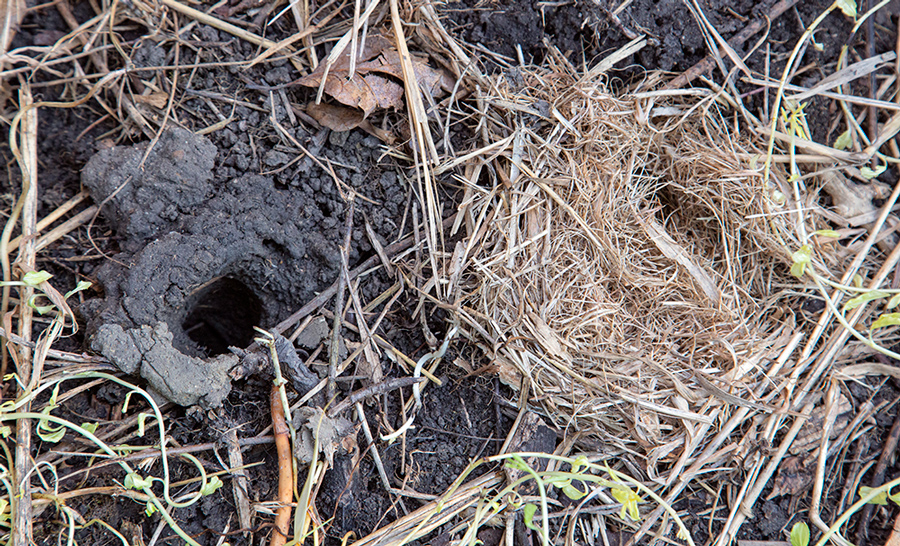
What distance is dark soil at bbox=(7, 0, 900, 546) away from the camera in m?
1.79

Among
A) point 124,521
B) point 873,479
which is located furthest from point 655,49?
point 124,521

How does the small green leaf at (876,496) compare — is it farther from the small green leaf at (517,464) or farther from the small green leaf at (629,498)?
the small green leaf at (517,464)

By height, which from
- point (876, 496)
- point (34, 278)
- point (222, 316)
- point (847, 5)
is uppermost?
point (847, 5)

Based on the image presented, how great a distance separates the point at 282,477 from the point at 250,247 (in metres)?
0.81

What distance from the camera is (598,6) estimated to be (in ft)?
7.07

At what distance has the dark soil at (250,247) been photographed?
1788 millimetres

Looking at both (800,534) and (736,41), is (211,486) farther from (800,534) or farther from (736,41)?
(736,41)

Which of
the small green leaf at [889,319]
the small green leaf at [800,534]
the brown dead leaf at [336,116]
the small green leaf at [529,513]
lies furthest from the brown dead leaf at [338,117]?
the small green leaf at [800,534]

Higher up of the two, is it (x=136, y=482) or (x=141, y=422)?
(x=141, y=422)

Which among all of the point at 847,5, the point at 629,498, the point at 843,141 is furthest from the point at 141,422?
the point at 847,5

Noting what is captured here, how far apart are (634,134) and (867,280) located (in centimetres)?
126

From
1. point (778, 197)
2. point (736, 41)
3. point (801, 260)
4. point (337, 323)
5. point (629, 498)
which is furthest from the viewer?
point (736, 41)

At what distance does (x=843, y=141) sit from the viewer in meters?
2.30

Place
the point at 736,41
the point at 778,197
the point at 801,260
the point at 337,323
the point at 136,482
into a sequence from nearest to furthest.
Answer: the point at 136,482 → the point at 337,323 → the point at 801,260 → the point at 778,197 → the point at 736,41
